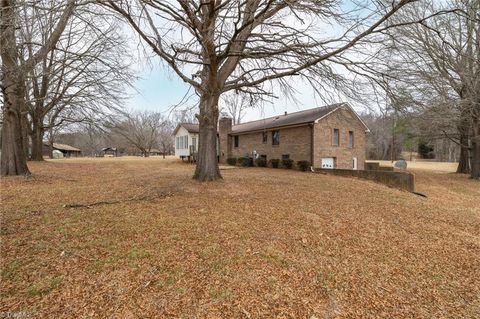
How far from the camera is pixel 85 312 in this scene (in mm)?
2486

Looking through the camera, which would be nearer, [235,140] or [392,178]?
[392,178]

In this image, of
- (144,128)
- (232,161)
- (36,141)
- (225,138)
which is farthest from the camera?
(144,128)

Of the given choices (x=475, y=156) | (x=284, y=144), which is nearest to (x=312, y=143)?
(x=284, y=144)

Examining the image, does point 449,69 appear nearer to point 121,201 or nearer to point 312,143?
point 312,143

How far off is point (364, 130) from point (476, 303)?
64.9 feet

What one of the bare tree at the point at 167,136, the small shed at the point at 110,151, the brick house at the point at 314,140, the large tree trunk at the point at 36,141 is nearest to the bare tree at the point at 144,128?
the bare tree at the point at 167,136

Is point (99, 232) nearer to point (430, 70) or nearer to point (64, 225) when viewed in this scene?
point (64, 225)

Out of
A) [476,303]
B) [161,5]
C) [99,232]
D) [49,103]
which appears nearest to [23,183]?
[99,232]

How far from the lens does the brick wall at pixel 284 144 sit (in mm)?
18000

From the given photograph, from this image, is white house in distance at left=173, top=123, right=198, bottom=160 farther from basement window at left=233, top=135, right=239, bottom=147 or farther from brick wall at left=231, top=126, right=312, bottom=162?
brick wall at left=231, top=126, right=312, bottom=162

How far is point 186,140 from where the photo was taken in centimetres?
2780

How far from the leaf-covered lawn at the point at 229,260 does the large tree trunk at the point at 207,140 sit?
9.77 ft

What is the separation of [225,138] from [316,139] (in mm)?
10578

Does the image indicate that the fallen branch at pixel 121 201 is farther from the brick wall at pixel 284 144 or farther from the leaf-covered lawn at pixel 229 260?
the brick wall at pixel 284 144
